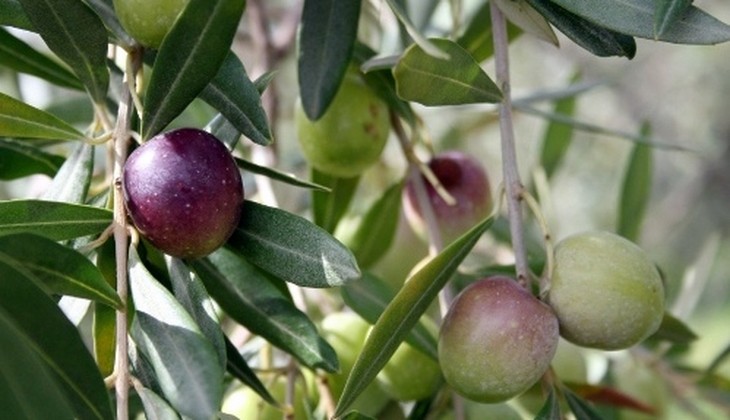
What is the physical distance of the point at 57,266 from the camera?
2.51ft

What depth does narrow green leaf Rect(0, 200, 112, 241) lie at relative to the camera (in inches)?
32.9

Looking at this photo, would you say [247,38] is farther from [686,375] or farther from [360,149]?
[686,375]

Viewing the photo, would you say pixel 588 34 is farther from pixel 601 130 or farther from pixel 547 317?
pixel 601 130

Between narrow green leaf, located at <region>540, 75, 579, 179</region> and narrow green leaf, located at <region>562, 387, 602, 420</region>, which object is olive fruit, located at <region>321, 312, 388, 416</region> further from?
narrow green leaf, located at <region>540, 75, 579, 179</region>

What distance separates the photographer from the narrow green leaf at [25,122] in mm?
910

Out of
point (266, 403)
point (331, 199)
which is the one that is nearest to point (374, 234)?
point (331, 199)

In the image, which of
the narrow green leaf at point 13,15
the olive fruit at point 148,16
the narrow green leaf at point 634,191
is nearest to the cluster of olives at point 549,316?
the olive fruit at point 148,16

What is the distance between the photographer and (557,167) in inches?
71.4

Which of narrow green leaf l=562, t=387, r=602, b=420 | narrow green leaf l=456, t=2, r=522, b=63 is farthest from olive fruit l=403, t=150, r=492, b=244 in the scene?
narrow green leaf l=562, t=387, r=602, b=420

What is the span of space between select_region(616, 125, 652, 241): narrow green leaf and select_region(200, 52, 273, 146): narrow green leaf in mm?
944

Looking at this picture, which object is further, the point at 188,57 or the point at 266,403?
the point at 266,403

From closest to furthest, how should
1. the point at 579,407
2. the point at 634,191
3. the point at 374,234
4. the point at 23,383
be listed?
the point at 23,383, the point at 579,407, the point at 374,234, the point at 634,191

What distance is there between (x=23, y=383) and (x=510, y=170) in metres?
0.45

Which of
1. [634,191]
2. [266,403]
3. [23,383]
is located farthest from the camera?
[634,191]
